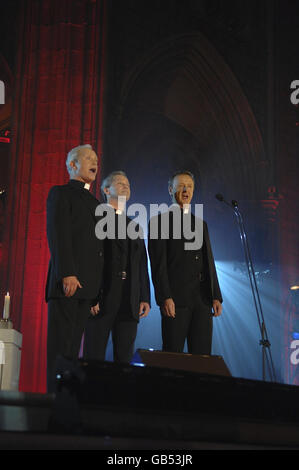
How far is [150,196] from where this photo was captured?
33.3ft

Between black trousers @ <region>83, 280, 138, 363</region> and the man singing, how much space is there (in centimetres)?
23

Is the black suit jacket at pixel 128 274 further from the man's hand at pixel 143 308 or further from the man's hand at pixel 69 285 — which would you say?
the man's hand at pixel 69 285

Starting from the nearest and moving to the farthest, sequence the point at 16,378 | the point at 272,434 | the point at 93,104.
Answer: the point at 272,434
the point at 16,378
the point at 93,104

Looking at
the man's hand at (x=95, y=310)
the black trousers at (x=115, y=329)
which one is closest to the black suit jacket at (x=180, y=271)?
the black trousers at (x=115, y=329)

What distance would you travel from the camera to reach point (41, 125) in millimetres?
5586

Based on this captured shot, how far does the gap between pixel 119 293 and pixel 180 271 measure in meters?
0.44

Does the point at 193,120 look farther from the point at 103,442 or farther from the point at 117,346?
the point at 103,442

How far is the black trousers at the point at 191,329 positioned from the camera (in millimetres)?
2980

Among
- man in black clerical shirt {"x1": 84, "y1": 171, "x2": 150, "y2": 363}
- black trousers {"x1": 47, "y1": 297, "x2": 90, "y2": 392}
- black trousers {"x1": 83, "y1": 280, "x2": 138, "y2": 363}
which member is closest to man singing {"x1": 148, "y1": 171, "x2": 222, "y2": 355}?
man in black clerical shirt {"x1": 84, "y1": 171, "x2": 150, "y2": 363}

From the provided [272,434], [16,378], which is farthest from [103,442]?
[16,378]

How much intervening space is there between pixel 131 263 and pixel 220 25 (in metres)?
7.25

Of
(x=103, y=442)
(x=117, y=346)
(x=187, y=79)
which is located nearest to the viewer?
(x=103, y=442)

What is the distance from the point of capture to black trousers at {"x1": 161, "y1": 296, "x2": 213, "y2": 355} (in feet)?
9.78

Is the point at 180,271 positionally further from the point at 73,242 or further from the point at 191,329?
the point at 73,242
